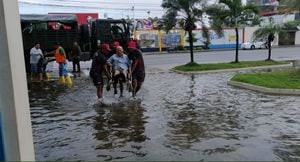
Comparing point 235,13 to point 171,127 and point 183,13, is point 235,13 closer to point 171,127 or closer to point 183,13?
point 183,13

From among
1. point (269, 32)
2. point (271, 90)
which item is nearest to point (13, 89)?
point (271, 90)

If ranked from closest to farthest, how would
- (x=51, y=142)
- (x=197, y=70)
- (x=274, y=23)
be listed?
(x=51, y=142), (x=197, y=70), (x=274, y=23)

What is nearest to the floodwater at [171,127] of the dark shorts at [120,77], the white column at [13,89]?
the dark shorts at [120,77]

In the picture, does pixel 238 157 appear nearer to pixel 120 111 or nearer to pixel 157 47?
pixel 120 111

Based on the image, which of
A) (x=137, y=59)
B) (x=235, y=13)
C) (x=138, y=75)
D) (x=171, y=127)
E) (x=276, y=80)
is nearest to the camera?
(x=171, y=127)

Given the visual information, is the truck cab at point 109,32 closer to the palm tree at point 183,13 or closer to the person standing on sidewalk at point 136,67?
the palm tree at point 183,13

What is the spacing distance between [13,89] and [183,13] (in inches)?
739

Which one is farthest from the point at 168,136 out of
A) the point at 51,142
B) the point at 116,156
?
the point at 51,142

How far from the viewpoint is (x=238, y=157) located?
5.86 meters

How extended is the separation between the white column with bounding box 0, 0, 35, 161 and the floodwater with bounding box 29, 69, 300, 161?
259 centimetres

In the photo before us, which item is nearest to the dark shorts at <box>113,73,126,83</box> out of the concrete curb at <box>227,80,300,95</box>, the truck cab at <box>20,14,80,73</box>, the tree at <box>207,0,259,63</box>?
the concrete curb at <box>227,80,300,95</box>

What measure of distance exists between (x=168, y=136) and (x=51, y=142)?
7.23 feet

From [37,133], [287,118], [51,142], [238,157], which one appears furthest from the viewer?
[287,118]

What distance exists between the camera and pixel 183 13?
70.0 feet
